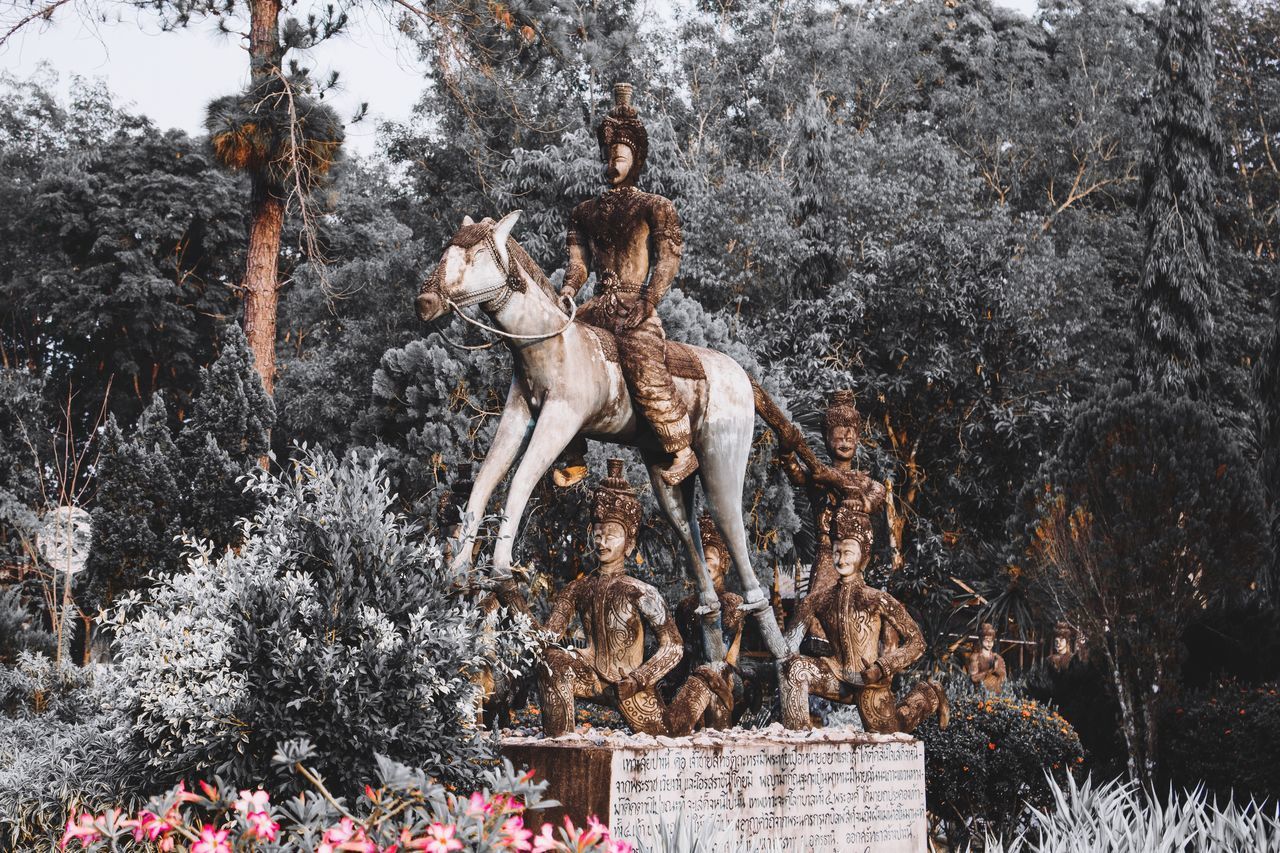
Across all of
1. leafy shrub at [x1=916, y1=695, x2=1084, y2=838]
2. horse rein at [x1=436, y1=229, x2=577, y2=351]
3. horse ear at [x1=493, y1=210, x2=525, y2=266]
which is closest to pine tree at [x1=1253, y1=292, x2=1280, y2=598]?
leafy shrub at [x1=916, y1=695, x2=1084, y2=838]

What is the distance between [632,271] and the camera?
6938 millimetres

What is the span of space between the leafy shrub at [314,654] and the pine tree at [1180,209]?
67.0 ft

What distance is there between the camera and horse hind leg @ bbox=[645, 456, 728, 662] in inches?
271

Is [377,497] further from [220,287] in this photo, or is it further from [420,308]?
[220,287]

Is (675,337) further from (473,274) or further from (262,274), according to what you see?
(473,274)

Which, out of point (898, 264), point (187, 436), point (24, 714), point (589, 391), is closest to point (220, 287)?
point (187, 436)

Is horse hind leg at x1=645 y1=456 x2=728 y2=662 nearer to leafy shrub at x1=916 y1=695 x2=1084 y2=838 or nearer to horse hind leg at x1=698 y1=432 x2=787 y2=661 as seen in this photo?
horse hind leg at x1=698 y1=432 x2=787 y2=661

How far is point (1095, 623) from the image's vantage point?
14188mm

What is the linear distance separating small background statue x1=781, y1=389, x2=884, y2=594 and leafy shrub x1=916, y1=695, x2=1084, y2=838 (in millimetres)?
3878

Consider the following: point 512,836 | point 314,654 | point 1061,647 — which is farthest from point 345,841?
point 1061,647

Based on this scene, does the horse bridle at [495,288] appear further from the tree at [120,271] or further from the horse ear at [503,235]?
the tree at [120,271]

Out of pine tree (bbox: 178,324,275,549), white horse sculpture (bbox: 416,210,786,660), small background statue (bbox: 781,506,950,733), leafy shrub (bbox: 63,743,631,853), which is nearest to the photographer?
leafy shrub (bbox: 63,743,631,853)

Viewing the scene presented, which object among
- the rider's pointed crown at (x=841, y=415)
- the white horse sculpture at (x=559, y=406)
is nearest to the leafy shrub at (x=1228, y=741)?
the rider's pointed crown at (x=841, y=415)

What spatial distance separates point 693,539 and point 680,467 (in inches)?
21.7
